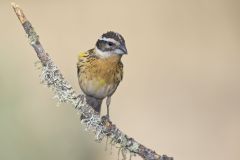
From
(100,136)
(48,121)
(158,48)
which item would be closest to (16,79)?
(48,121)

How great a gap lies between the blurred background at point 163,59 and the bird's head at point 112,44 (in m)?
1.81

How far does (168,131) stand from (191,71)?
1.32 feet

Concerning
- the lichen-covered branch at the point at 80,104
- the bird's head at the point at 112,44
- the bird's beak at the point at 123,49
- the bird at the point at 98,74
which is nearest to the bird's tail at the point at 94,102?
the bird at the point at 98,74

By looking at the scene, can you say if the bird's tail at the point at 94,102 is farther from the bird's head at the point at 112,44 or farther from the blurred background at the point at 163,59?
the blurred background at the point at 163,59

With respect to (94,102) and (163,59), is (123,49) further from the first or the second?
(163,59)

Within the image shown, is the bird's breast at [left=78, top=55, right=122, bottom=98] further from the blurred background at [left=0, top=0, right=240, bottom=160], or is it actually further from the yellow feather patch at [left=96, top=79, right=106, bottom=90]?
the blurred background at [left=0, top=0, right=240, bottom=160]

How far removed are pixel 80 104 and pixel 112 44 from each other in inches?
16.9

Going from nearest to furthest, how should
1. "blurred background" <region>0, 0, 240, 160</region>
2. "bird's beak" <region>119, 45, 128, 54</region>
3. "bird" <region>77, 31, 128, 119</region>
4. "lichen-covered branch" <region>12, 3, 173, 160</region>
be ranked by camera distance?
"lichen-covered branch" <region>12, 3, 173, 160</region> < "bird's beak" <region>119, 45, 128, 54</region> < "bird" <region>77, 31, 128, 119</region> < "blurred background" <region>0, 0, 240, 160</region>

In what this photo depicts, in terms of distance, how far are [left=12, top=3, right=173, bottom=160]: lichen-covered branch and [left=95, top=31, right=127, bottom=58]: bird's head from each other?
333mm

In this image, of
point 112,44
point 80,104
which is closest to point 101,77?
point 112,44

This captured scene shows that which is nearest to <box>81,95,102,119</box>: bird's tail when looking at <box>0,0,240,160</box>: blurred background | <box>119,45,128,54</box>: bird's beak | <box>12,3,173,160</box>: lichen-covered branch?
<box>119,45,128,54</box>: bird's beak

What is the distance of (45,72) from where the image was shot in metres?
2.54

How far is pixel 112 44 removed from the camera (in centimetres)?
298

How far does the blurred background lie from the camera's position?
508cm
